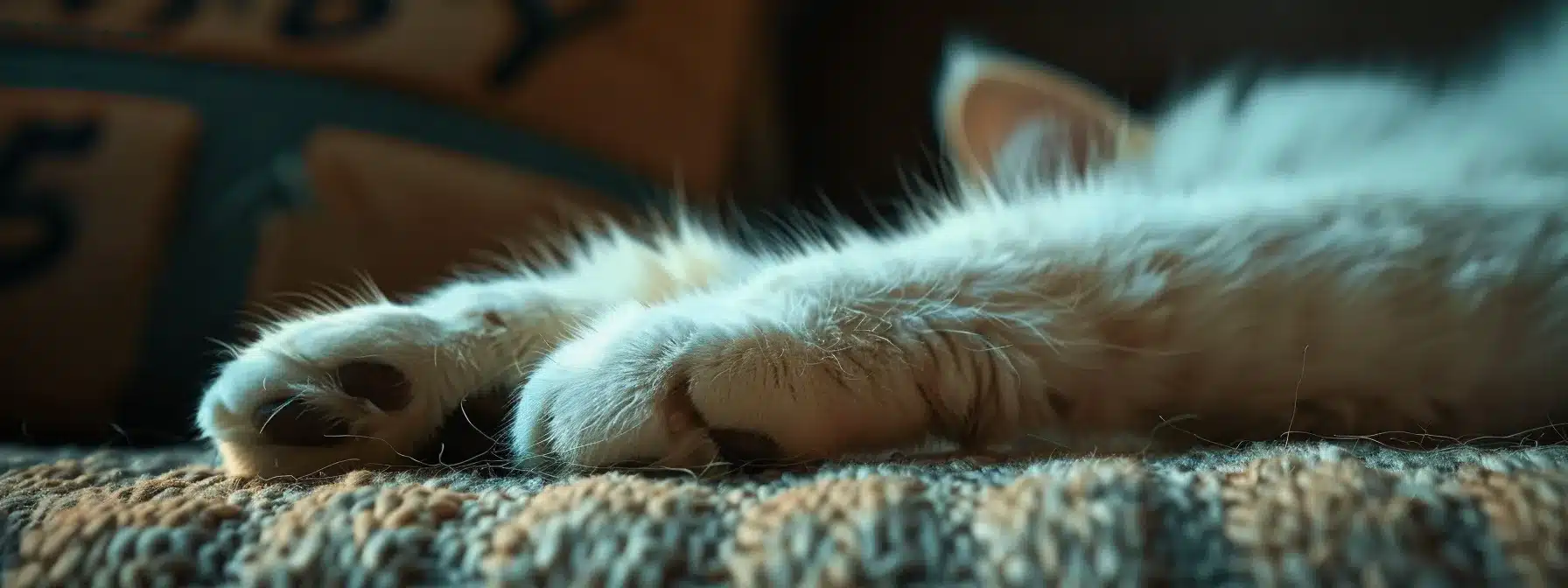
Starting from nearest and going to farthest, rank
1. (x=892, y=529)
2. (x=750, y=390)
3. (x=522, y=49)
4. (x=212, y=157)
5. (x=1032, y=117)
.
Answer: (x=892, y=529) → (x=750, y=390) → (x=1032, y=117) → (x=212, y=157) → (x=522, y=49)

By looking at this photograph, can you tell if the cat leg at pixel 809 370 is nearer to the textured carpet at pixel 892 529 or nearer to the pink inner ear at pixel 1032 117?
the textured carpet at pixel 892 529

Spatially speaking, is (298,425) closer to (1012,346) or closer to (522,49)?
(1012,346)

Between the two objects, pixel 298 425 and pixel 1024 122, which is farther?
pixel 1024 122

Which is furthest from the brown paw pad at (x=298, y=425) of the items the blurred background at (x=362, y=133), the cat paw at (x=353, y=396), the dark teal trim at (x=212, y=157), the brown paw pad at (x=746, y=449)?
the dark teal trim at (x=212, y=157)

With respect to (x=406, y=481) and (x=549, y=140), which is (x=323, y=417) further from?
(x=549, y=140)

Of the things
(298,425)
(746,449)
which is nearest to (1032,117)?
(746,449)

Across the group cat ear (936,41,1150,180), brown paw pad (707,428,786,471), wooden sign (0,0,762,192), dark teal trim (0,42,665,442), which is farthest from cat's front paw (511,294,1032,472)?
wooden sign (0,0,762,192)

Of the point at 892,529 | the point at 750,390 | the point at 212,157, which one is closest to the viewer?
the point at 892,529

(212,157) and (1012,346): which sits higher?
(212,157)
